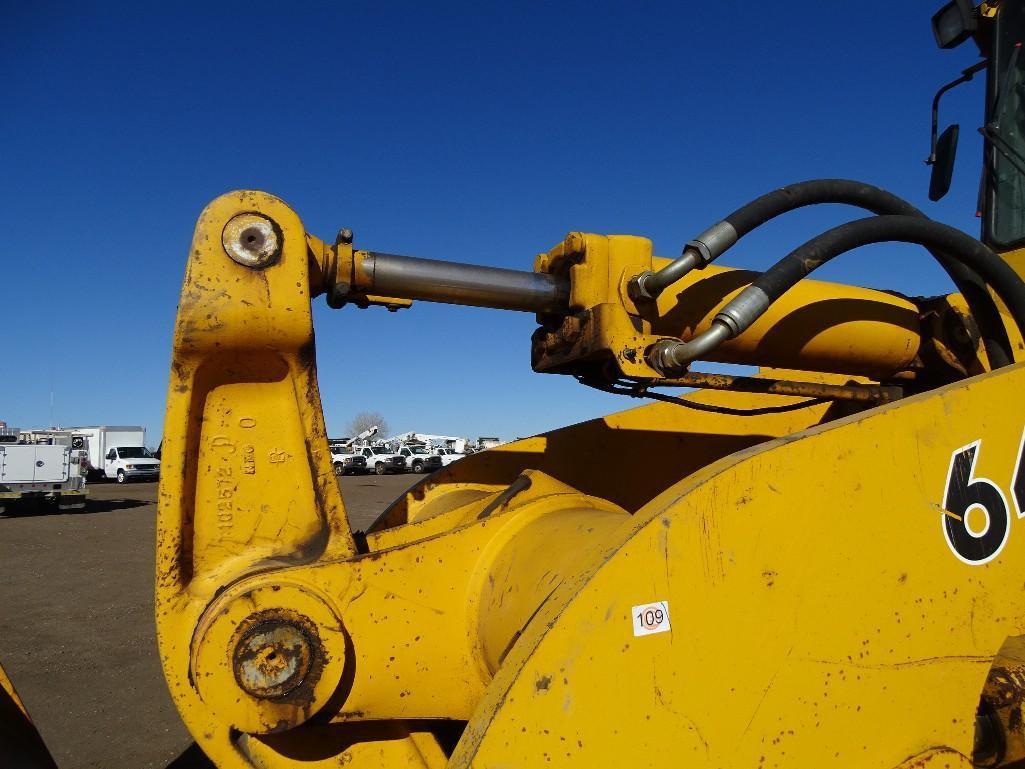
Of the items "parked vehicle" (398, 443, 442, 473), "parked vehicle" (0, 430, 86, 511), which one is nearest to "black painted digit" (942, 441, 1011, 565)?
"parked vehicle" (0, 430, 86, 511)

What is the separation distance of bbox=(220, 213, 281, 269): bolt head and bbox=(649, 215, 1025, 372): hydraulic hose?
99cm

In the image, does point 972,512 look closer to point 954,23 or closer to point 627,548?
point 627,548

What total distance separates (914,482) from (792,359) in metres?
1.07

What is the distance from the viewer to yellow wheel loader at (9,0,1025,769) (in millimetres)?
1322

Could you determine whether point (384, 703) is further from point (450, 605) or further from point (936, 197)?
point (936, 197)

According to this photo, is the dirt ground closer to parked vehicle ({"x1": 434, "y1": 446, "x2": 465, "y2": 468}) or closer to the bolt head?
the bolt head

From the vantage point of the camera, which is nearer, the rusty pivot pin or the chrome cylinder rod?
the rusty pivot pin

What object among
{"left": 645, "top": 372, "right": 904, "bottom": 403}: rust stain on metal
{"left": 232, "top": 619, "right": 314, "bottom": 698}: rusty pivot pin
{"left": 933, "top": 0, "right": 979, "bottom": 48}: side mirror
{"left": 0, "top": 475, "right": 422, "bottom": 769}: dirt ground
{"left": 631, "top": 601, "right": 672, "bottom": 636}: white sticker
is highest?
{"left": 933, "top": 0, "right": 979, "bottom": 48}: side mirror

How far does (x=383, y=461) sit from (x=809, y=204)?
36.4 meters

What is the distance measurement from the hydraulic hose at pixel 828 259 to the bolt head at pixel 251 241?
0.99 m

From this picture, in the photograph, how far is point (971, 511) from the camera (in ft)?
5.11

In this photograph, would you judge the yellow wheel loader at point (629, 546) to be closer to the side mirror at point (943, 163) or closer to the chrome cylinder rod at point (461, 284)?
the chrome cylinder rod at point (461, 284)

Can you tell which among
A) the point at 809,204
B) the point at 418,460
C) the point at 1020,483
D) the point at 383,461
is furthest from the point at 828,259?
the point at 418,460

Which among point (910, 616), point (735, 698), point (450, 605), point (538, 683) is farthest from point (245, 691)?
point (910, 616)
